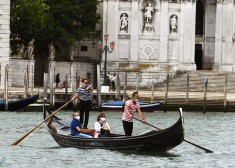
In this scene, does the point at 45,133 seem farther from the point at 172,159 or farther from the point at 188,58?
the point at 188,58

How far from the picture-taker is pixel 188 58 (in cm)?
7744

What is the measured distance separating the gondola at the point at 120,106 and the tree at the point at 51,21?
1160cm

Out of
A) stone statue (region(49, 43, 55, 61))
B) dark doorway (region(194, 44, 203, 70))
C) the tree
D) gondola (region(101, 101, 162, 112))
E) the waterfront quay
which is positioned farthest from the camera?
dark doorway (region(194, 44, 203, 70))

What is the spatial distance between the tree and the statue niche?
3.45 m

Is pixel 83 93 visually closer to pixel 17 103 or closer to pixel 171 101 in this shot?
pixel 17 103

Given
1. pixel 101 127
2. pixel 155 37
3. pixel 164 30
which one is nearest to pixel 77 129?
pixel 101 127

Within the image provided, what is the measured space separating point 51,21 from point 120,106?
52.2 ft

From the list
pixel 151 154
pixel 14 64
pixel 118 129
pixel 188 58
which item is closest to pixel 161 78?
pixel 188 58

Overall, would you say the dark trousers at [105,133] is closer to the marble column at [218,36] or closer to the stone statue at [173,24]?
the stone statue at [173,24]

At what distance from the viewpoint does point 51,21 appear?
73562mm

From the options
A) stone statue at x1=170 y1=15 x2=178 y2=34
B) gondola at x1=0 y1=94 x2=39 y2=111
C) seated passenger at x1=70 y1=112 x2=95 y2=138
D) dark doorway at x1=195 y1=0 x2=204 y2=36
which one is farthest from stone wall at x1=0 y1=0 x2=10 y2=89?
seated passenger at x1=70 y1=112 x2=95 y2=138

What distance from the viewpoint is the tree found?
229ft

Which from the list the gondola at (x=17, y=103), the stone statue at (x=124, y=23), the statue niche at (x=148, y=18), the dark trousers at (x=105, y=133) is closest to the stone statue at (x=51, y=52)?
the stone statue at (x=124, y=23)

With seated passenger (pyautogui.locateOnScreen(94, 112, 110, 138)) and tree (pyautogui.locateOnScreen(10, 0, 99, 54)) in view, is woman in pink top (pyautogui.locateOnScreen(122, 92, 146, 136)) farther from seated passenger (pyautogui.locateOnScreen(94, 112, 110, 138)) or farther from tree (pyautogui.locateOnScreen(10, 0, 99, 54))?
tree (pyautogui.locateOnScreen(10, 0, 99, 54))
